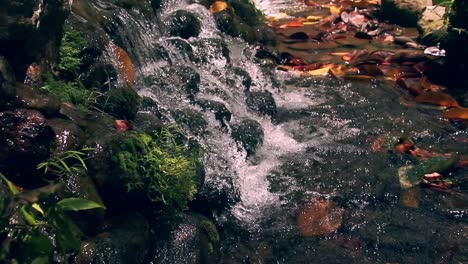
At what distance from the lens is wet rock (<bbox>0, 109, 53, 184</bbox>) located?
316cm

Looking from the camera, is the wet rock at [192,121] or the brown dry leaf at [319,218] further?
the wet rock at [192,121]

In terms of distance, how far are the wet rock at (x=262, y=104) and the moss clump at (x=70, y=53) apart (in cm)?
224

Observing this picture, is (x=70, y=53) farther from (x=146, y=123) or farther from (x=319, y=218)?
(x=319, y=218)

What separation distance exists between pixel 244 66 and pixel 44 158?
4469 mm

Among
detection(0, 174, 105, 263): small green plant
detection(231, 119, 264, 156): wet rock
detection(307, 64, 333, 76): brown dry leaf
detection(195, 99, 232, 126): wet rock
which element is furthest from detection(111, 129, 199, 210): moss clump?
detection(307, 64, 333, 76): brown dry leaf

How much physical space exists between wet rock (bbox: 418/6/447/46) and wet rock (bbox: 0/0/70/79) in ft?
17.0

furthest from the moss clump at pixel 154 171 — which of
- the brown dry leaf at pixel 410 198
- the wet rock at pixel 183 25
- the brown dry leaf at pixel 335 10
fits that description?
the brown dry leaf at pixel 335 10

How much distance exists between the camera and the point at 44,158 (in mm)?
3324

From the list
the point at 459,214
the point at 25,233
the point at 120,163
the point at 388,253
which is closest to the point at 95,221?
the point at 120,163

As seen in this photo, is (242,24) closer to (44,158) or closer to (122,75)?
(122,75)

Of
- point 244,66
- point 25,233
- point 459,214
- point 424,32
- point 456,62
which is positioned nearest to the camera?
point 25,233

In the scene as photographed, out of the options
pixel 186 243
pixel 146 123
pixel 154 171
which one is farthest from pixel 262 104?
pixel 186 243

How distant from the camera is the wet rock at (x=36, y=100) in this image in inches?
135

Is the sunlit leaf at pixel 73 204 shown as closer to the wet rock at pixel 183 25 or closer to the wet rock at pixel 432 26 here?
the wet rock at pixel 183 25
